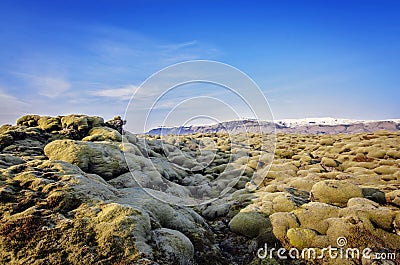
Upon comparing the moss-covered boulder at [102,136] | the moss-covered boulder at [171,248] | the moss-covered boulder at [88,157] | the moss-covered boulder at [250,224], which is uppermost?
the moss-covered boulder at [102,136]

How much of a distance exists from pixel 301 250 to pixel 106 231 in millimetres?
11213

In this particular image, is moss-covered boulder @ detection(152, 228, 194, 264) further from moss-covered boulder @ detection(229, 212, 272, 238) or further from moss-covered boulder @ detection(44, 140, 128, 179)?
moss-covered boulder @ detection(44, 140, 128, 179)

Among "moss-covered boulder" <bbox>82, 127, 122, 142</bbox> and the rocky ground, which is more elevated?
"moss-covered boulder" <bbox>82, 127, 122, 142</bbox>

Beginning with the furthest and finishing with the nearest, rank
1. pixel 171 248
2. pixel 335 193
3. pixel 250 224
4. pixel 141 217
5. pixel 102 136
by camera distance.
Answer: pixel 102 136
pixel 335 193
pixel 250 224
pixel 141 217
pixel 171 248

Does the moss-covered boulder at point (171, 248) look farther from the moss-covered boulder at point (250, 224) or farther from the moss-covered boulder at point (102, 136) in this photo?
the moss-covered boulder at point (102, 136)

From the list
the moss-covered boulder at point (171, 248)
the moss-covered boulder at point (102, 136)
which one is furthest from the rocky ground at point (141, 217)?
the moss-covered boulder at point (102, 136)

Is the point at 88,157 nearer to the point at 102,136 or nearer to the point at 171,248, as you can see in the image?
the point at 102,136

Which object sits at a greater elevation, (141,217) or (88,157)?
(88,157)

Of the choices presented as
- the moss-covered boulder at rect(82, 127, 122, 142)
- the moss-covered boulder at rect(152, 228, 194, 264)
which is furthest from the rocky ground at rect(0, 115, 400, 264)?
the moss-covered boulder at rect(82, 127, 122, 142)

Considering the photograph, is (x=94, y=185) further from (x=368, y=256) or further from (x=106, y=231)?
(x=368, y=256)

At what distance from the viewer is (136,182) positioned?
76.0 ft

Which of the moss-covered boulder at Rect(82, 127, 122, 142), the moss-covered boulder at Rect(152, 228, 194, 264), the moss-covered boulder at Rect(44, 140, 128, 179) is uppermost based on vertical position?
the moss-covered boulder at Rect(82, 127, 122, 142)

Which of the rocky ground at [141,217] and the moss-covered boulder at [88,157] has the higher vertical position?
the moss-covered boulder at [88,157]

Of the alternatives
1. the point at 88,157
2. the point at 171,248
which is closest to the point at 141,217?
the point at 171,248
